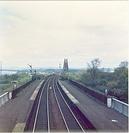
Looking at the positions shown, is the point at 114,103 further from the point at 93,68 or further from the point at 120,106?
the point at 93,68

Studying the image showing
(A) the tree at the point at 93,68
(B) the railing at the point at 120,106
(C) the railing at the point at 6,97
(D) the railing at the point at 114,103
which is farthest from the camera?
(A) the tree at the point at 93,68

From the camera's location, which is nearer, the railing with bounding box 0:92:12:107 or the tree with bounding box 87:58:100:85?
the railing with bounding box 0:92:12:107

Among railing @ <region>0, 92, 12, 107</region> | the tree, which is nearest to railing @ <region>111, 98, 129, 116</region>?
railing @ <region>0, 92, 12, 107</region>

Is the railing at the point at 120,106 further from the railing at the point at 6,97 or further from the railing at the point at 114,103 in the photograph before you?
the railing at the point at 6,97

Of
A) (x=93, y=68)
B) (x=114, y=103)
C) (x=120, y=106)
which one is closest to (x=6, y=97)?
(x=114, y=103)

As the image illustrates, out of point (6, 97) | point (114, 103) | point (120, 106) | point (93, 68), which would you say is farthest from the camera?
point (93, 68)

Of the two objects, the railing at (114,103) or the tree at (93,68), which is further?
the tree at (93,68)

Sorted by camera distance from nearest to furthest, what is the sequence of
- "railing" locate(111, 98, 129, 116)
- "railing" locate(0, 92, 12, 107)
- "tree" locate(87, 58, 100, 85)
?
"railing" locate(111, 98, 129, 116), "railing" locate(0, 92, 12, 107), "tree" locate(87, 58, 100, 85)

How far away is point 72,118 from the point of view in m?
18.6

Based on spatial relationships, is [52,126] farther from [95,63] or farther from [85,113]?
[95,63]

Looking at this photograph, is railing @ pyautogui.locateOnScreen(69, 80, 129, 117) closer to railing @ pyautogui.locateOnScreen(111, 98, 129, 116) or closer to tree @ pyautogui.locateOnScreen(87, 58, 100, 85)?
railing @ pyautogui.locateOnScreen(111, 98, 129, 116)

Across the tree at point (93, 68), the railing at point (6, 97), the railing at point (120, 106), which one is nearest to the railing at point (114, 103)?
the railing at point (120, 106)

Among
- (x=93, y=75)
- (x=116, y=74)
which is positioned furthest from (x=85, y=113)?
(x=93, y=75)

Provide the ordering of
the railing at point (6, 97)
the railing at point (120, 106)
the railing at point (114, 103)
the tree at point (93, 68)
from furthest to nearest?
1. the tree at point (93, 68)
2. the railing at point (6, 97)
3. the railing at point (114, 103)
4. the railing at point (120, 106)
